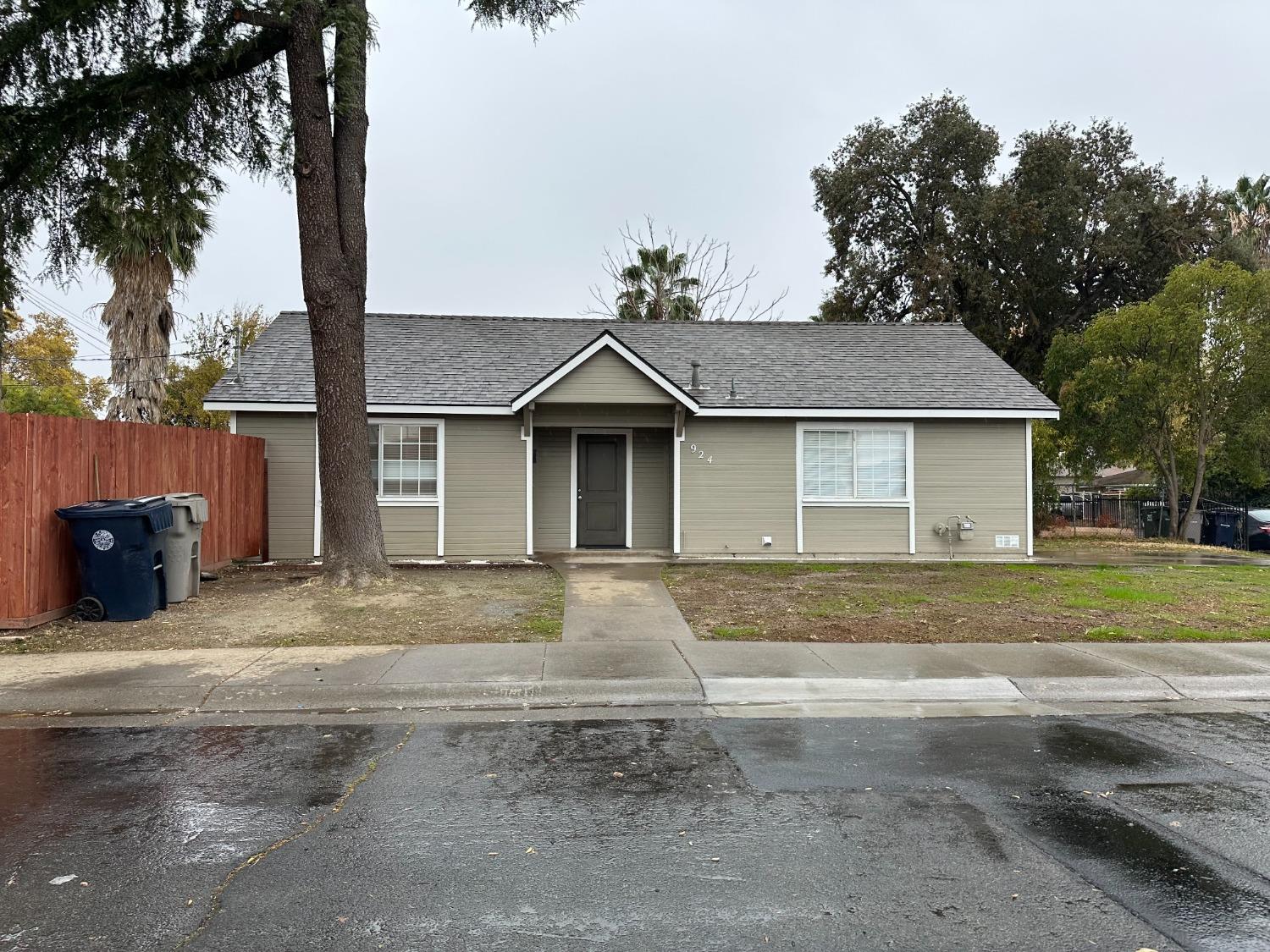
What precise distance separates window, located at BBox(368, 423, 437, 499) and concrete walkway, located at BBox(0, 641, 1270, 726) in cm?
736

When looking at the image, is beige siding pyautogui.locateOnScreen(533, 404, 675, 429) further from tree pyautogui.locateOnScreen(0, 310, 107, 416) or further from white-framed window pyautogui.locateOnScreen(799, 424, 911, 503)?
tree pyautogui.locateOnScreen(0, 310, 107, 416)

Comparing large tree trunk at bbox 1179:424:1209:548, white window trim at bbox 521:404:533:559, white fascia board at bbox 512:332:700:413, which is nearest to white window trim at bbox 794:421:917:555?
white fascia board at bbox 512:332:700:413

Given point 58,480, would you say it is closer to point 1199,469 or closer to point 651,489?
point 651,489

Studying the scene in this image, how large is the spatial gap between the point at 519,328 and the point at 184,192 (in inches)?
277

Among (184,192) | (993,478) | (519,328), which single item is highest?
(184,192)

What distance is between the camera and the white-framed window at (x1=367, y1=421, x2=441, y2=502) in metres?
15.1

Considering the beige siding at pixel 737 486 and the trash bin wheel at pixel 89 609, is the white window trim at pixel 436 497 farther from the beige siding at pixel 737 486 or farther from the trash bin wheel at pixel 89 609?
the trash bin wheel at pixel 89 609

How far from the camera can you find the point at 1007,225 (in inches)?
1159

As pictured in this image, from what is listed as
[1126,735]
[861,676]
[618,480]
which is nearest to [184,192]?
[618,480]

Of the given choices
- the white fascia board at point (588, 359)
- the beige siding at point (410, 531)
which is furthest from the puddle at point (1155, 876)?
the beige siding at point (410, 531)

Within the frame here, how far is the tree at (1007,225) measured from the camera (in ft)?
96.6

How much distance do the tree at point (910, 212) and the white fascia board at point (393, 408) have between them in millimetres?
21202

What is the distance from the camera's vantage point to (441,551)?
595 inches

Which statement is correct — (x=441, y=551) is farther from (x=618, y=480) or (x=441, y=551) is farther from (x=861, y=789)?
(x=861, y=789)
